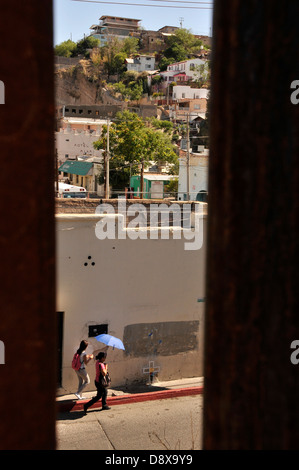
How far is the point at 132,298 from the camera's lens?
31.1ft

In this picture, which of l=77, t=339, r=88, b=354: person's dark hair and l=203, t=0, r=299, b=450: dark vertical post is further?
l=77, t=339, r=88, b=354: person's dark hair

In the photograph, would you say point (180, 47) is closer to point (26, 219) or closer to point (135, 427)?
point (135, 427)

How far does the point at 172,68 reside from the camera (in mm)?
80812

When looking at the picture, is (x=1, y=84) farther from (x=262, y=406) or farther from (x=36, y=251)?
(x=262, y=406)

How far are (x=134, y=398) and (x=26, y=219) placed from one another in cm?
835

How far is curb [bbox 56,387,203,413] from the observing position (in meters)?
8.33

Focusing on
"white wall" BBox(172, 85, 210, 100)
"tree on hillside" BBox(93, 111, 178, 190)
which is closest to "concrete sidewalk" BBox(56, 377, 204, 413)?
"tree on hillside" BBox(93, 111, 178, 190)

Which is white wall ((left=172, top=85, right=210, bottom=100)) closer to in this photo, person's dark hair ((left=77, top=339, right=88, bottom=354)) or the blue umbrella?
the blue umbrella

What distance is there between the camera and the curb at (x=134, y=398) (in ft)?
27.3

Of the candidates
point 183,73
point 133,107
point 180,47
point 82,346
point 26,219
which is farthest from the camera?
point 180,47

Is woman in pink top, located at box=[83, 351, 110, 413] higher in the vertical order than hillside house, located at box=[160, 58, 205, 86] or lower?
lower

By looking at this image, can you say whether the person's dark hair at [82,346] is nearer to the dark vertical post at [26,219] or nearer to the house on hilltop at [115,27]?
the dark vertical post at [26,219]

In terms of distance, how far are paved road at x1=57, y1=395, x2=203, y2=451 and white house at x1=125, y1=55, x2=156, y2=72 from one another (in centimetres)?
8100

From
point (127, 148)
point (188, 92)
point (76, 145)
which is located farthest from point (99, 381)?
point (188, 92)
